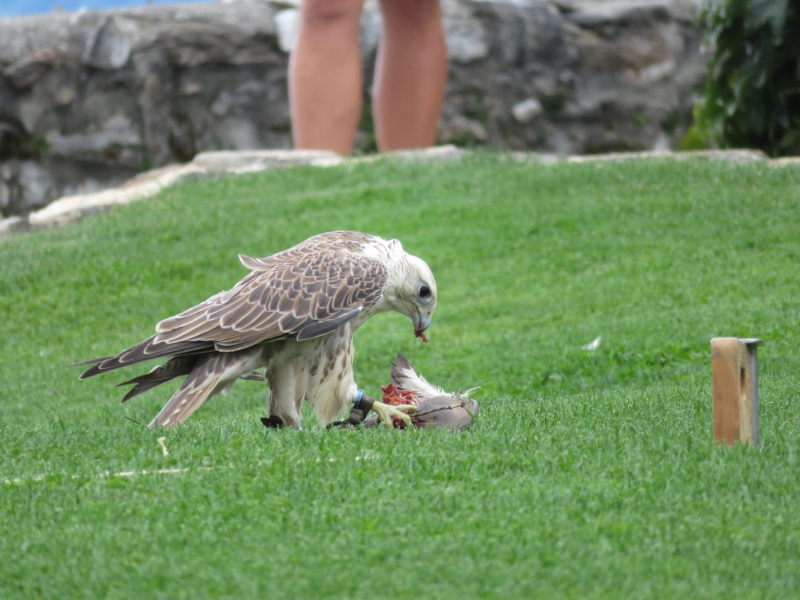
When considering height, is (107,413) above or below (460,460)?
below

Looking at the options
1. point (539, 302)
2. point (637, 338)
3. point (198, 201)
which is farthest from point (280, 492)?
point (198, 201)

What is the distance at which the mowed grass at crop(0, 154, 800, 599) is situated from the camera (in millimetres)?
3562

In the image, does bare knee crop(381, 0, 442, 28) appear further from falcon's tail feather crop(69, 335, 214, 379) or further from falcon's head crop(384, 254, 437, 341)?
falcon's tail feather crop(69, 335, 214, 379)

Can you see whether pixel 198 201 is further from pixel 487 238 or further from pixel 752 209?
pixel 752 209

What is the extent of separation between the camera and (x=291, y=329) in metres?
5.30

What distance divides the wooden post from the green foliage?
28.2ft

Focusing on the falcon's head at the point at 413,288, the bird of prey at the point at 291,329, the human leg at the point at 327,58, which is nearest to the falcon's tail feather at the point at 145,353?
the bird of prey at the point at 291,329

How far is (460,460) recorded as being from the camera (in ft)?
15.0

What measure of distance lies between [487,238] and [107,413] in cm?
428

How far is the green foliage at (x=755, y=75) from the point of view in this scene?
1253 centimetres

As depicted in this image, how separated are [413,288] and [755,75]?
842 centimetres

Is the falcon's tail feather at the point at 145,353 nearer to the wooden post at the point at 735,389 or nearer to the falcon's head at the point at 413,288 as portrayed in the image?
the falcon's head at the point at 413,288

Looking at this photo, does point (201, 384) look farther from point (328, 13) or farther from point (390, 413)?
point (328, 13)

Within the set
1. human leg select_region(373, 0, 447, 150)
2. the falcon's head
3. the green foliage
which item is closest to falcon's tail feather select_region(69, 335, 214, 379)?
the falcon's head
